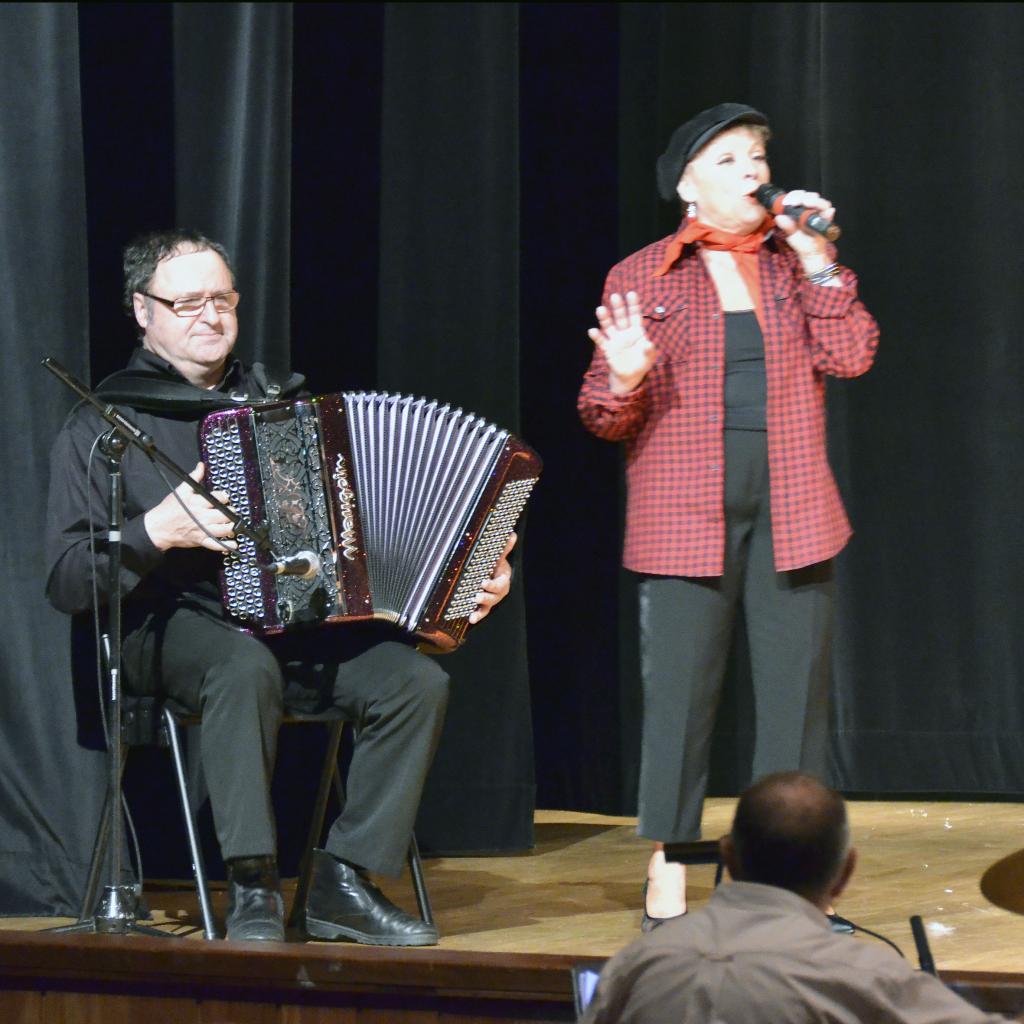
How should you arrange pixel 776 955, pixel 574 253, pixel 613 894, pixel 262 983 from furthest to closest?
pixel 574 253, pixel 613 894, pixel 262 983, pixel 776 955

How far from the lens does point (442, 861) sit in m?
4.07

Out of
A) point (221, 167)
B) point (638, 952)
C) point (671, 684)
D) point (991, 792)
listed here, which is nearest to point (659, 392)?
point (671, 684)

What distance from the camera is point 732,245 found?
3.16 metres

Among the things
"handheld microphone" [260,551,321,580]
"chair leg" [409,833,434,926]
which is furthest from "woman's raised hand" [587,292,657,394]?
"chair leg" [409,833,434,926]

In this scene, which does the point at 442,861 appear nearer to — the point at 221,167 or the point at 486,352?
the point at 486,352

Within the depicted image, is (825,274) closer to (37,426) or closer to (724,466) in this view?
(724,466)

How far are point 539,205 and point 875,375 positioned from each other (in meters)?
1.02

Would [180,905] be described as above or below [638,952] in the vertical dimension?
below

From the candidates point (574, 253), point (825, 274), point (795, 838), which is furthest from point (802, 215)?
point (574, 253)

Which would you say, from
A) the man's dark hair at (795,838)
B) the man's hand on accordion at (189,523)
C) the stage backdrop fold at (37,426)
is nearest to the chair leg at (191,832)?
the man's hand on accordion at (189,523)

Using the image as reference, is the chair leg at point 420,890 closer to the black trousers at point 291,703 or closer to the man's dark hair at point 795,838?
the black trousers at point 291,703

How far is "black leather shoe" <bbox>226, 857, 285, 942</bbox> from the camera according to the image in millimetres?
2986

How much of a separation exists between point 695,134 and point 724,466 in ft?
1.94

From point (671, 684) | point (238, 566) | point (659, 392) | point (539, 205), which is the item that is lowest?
point (671, 684)
